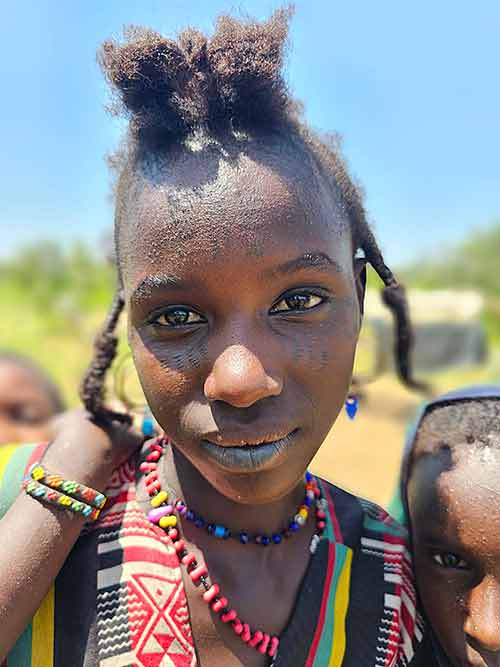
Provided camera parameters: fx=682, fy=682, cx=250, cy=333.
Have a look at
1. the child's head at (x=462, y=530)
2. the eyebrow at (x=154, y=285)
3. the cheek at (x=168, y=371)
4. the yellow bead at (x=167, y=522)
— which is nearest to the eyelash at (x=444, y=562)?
the child's head at (x=462, y=530)

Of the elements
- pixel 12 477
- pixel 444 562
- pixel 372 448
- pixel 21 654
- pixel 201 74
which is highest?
pixel 372 448

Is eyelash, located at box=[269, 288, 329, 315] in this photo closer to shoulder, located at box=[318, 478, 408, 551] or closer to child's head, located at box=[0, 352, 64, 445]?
shoulder, located at box=[318, 478, 408, 551]

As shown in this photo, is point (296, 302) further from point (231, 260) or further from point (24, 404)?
point (24, 404)

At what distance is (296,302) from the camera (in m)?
1.09

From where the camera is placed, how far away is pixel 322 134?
4.58 ft

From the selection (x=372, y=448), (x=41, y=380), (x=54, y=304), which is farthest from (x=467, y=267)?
(x=41, y=380)

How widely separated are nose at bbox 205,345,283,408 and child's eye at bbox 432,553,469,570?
557mm

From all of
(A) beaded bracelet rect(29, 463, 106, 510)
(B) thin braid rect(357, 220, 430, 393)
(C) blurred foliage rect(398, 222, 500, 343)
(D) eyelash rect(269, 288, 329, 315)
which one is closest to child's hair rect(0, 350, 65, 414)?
(B) thin braid rect(357, 220, 430, 393)

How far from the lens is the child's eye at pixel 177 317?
107cm

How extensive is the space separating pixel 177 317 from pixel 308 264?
0.22m

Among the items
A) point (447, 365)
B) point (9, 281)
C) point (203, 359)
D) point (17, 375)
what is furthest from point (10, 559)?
point (9, 281)

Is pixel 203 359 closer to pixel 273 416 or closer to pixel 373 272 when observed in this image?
pixel 273 416

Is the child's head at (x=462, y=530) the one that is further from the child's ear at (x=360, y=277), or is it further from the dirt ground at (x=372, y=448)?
the dirt ground at (x=372, y=448)

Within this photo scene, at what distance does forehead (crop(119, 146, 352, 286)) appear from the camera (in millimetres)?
1021
